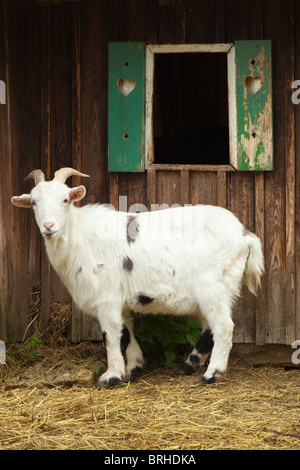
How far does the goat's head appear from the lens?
5766 mm

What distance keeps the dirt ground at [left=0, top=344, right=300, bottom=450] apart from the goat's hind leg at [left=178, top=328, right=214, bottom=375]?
9 cm

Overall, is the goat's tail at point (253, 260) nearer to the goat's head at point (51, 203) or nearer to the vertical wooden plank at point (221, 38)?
the vertical wooden plank at point (221, 38)

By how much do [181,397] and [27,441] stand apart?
65.4 inches

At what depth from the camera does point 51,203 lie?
584 centimetres

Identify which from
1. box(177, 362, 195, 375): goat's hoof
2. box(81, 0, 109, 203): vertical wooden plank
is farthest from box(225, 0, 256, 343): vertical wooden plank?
box(81, 0, 109, 203): vertical wooden plank

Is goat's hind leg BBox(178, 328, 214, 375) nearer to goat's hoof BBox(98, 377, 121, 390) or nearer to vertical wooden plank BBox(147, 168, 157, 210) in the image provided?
goat's hoof BBox(98, 377, 121, 390)

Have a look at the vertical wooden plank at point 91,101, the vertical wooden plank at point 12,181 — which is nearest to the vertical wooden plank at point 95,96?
the vertical wooden plank at point 91,101

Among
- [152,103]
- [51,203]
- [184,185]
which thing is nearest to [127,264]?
[51,203]

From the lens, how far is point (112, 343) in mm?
6203

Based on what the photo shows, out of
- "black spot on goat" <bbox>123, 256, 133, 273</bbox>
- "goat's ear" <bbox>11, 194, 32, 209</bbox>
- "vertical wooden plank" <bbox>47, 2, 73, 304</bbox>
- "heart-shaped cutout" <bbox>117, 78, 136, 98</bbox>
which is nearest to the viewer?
"goat's ear" <bbox>11, 194, 32, 209</bbox>

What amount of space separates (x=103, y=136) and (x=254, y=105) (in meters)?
1.69

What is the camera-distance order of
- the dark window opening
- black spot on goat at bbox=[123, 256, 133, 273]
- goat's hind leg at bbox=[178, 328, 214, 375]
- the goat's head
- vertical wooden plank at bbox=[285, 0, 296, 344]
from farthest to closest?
the dark window opening → vertical wooden plank at bbox=[285, 0, 296, 344] → goat's hind leg at bbox=[178, 328, 214, 375] → black spot on goat at bbox=[123, 256, 133, 273] → the goat's head

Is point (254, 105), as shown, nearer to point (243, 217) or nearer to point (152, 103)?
point (152, 103)

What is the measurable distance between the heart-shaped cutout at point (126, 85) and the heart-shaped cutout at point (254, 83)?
1.23 m
